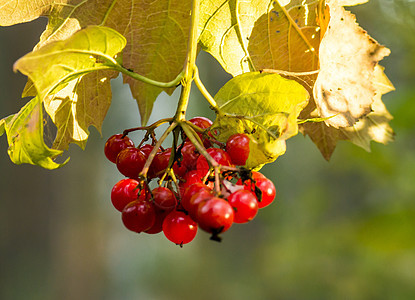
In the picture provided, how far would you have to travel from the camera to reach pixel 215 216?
1.67 ft

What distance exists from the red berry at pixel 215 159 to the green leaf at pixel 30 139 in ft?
0.65

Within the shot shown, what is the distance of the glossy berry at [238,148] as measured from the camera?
2.10 feet

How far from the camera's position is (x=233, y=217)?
535 mm

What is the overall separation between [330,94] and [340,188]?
18.2 ft

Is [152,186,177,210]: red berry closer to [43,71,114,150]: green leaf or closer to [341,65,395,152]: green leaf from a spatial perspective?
[43,71,114,150]: green leaf

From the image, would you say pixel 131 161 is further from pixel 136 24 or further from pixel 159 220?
pixel 136 24

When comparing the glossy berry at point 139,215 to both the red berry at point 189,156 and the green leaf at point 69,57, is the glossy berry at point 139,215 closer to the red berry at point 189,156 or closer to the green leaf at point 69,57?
the red berry at point 189,156

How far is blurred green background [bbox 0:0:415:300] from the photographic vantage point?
2322mm

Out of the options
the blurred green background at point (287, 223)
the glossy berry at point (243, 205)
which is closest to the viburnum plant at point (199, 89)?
the glossy berry at point (243, 205)

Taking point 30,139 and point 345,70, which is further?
point 345,70

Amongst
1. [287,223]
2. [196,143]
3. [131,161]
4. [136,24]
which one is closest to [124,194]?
[131,161]

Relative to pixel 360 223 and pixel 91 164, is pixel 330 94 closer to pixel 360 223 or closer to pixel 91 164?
pixel 360 223

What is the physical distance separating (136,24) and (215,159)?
358 mm

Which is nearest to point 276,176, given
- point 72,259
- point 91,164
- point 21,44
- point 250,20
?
point 91,164
